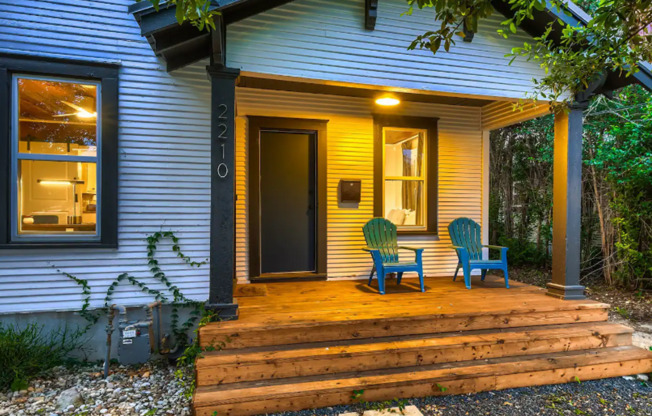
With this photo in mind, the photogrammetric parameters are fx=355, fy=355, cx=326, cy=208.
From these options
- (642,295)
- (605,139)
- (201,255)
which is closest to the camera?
(201,255)

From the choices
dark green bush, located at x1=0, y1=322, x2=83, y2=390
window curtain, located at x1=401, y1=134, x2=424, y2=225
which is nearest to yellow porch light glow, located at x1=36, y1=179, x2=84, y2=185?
dark green bush, located at x1=0, y1=322, x2=83, y2=390

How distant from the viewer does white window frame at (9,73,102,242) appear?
2975 mm

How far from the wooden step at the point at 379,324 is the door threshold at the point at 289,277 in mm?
1538

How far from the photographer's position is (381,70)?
3.40 meters

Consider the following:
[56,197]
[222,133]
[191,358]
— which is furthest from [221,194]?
[56,197]

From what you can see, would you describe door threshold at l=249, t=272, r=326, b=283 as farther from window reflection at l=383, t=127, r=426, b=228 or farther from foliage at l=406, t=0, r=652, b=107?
foliage at l=406, t=0, r=652, b=107

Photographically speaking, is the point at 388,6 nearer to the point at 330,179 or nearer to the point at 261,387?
the point at 330,179

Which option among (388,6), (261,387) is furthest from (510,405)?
(388,6)

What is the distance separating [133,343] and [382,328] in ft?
6.96

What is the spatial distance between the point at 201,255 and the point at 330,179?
1.98 meters

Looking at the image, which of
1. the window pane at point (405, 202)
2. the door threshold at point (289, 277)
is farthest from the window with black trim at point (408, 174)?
the door threshold at point (289, 277)

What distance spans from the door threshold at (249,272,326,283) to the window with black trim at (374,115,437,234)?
1191 mm

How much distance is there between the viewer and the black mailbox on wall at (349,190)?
4613mm

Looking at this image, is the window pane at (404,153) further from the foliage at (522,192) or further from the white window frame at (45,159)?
the white window frame at (45,159)
